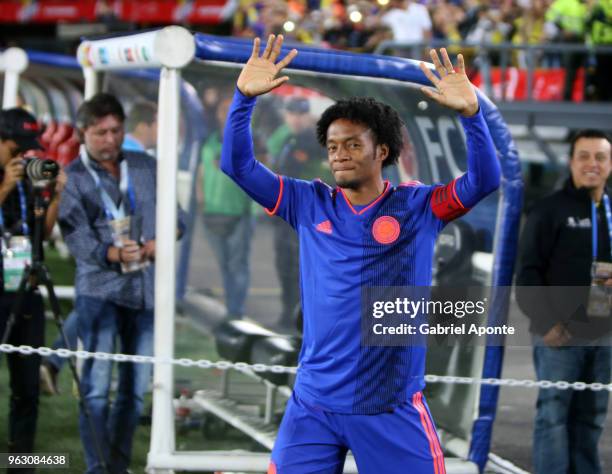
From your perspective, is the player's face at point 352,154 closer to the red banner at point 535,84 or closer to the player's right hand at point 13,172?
the player's right hand at point 13,172

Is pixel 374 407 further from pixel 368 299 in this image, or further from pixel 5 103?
pixel 5 103

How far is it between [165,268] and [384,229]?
190cm

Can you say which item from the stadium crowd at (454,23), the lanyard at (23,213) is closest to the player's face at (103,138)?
the lanyard at (23,213)

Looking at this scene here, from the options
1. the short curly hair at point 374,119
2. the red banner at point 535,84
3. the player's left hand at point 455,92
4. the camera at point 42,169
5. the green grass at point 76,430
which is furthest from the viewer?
the red banner at point 535,84

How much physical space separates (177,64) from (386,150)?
170cm

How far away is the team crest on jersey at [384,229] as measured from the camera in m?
4.23

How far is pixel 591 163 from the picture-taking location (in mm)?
6004

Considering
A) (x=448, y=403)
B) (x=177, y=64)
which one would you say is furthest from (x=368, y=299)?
(x=448, y=403)

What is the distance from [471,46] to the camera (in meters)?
14.5

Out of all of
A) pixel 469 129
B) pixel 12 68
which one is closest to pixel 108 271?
pixel 469 129

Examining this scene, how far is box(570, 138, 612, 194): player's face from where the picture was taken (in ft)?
19.7

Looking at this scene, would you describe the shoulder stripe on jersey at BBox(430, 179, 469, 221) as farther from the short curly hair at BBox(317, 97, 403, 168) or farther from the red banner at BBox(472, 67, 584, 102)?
the red banner at BBox(472, 67, 584, 102)

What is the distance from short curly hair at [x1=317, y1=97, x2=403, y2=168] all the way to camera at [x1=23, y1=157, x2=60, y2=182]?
6.10ft

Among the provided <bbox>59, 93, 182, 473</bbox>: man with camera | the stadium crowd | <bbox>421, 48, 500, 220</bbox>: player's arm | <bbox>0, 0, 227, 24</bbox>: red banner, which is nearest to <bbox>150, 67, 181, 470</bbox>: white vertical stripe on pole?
<bbox>59, 93, 182, 473</bbox>: man with camera
